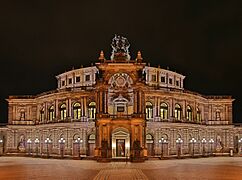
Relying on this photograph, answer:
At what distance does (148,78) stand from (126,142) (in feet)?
61.7

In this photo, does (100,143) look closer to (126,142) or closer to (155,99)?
(126,142)

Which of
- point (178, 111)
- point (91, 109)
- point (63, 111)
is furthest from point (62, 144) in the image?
point (178, 111)

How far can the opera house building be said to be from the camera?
229 ft

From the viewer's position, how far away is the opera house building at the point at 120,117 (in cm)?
6975

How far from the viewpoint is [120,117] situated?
69.7m

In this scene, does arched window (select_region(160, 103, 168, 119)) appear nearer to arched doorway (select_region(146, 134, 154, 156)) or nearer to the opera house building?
the opera house building

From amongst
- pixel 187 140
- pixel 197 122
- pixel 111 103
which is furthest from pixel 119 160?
pixel 197 122

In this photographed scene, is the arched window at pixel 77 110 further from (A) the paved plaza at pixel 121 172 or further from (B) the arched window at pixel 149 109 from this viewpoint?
(A) the paved plaza at pixel 121 172

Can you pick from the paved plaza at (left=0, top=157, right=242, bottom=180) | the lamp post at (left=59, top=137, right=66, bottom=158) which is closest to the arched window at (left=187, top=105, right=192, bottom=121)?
the lamp post at (left=59, top=137, right=66, bottom=158)

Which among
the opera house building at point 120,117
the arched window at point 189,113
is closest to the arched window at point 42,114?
the opera house building at point 120,117

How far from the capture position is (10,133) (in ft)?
313

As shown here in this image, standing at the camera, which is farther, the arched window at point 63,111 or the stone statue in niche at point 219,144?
the stone statue in niche at point 219,144

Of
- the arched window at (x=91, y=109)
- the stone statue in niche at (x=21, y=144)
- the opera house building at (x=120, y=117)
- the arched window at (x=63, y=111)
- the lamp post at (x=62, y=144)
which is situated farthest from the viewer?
the stone statue in niche at (x=21, y=144)

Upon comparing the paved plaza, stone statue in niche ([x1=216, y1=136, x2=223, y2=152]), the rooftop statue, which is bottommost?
stone statue in niche ([x1=216, y1=136, x2=223, y2=152])
